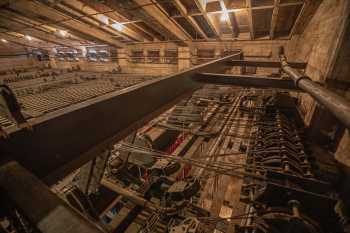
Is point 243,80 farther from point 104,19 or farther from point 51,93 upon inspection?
point 51,93

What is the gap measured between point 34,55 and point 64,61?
2.25m

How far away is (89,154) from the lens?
87cm

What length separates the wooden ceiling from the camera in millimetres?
4738

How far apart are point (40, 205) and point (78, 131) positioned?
436mm

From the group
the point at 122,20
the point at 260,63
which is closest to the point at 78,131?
the point at 260,63

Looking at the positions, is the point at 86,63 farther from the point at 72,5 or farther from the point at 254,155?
the point at 254,155

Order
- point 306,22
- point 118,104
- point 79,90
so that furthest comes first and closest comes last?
point 79,90
point 306,22
point 118,104

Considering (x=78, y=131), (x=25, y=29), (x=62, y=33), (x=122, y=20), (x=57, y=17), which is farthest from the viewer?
(x=62, y=33)

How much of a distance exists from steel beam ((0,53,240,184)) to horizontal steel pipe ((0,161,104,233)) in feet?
0.39

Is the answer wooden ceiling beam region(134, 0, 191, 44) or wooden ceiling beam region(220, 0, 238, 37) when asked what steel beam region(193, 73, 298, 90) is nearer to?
wooden ceiling beam region(220, 0, 238, 37)

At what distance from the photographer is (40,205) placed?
1.42 ft

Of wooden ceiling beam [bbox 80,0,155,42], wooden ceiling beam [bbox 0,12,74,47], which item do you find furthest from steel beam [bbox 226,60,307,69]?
wooden ceiling beam [bbox 0,12,74,47]

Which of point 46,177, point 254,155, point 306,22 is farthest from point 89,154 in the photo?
point 306,22

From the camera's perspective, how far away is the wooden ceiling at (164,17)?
4.74m
